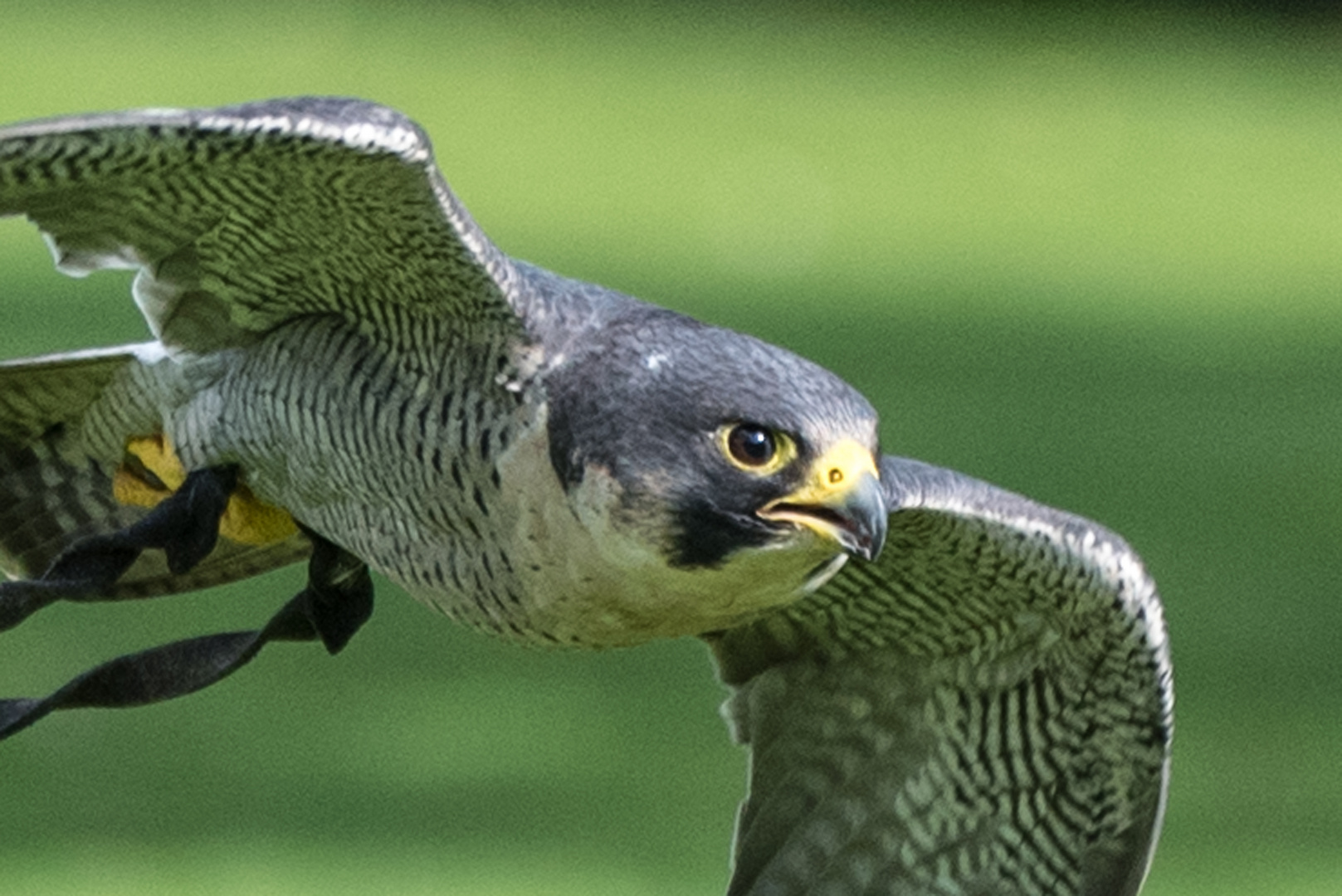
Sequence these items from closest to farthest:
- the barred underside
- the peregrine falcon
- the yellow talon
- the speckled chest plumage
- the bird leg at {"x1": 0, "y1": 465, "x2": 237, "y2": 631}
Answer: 1. the peregrine falcon
2. the speckled chest plumage
3. the bird leg at {"x1": 0, "y1": 465, "x2": 237, "y2": 631}
4. the yellow talon
5. the barred underside

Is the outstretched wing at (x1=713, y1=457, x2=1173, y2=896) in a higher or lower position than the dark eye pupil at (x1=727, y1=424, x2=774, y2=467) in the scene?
lower

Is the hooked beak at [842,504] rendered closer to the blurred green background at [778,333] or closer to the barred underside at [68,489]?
the barred underside at [68,489]

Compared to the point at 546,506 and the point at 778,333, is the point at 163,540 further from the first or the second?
the point at 778,333

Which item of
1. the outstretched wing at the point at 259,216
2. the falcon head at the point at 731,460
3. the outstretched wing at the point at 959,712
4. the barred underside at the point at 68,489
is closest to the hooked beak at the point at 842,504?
the falcon head at the point at 731,460

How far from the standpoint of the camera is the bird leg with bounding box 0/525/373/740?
232 inches

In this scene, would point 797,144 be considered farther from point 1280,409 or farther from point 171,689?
point 171,689

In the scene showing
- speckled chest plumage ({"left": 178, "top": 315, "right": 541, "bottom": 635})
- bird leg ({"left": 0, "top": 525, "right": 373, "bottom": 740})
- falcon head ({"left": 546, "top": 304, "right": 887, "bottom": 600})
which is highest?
falcon head ({"left": 546, "top": 304, "right": 887, "bottom": 600})

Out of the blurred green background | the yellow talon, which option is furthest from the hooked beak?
the blurred green background

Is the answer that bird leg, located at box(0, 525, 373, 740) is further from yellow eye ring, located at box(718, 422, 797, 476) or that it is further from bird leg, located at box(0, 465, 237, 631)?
yellow eye ring, located at box(718, 422, 797, 476)

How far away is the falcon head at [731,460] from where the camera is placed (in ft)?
15.6

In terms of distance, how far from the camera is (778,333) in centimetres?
1516

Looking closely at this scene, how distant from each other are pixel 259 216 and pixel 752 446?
1.10 m

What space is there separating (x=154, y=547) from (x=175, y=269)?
2.18ft

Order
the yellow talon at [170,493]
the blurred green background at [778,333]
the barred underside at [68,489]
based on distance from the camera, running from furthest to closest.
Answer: the blurred green background at [778,333], the barred underside at [68,489], the yellow talon at [170,493]
